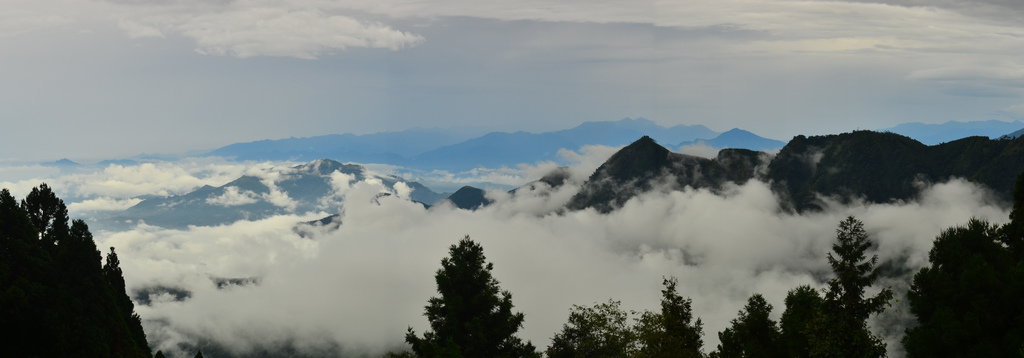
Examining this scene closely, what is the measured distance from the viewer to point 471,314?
49.1m

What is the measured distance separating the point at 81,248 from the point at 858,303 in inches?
2481

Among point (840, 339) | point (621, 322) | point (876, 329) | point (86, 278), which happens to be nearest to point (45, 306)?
point (86, 278)

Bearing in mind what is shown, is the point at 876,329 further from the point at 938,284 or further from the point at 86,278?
the point at 86,278

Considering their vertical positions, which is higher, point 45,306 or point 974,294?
point 974,294

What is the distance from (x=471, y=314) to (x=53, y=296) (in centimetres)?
3536

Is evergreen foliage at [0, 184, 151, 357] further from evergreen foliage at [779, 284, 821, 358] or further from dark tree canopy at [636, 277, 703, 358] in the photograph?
evergreen foliage at [779, 284, 821, 358]

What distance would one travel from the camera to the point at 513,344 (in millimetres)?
49750

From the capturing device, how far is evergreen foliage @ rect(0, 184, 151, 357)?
171ft


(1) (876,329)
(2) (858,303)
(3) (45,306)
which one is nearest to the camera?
(2) (858,303)

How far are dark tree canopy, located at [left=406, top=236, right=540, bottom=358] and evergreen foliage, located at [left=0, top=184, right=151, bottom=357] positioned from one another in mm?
27955

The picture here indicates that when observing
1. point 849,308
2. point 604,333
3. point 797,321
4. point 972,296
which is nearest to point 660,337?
point 604,333

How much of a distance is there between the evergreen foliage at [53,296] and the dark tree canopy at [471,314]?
28.0m

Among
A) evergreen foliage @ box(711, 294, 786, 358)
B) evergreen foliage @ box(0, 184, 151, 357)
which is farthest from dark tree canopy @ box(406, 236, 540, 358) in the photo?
evergreen foliage @ box(0, 184, 151, 357)

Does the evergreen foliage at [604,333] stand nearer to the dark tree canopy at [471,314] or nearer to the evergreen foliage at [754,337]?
the dark tree canopy at [471,314]
